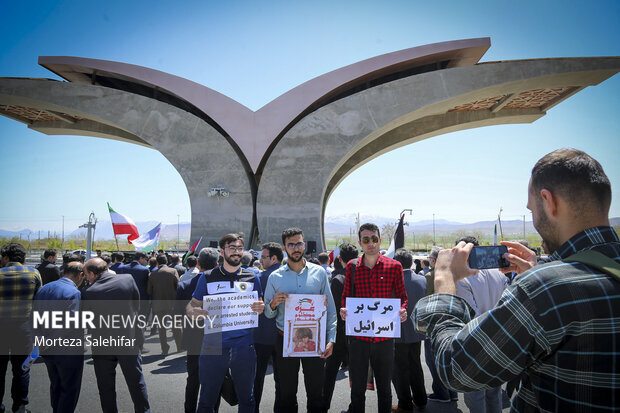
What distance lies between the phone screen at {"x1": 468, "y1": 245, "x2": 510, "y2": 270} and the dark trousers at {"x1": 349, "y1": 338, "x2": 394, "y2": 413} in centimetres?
270

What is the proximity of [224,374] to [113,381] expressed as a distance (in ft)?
5.54

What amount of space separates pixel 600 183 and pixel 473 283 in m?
3.22

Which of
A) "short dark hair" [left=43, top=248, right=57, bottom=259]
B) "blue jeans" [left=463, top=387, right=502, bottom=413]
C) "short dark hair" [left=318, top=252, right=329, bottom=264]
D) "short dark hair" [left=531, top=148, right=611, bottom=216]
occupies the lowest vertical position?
"blue jeans" [left=463, top=387, right=502, bottom=413]

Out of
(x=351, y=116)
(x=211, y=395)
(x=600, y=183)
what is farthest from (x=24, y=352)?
(x=351, y=116)

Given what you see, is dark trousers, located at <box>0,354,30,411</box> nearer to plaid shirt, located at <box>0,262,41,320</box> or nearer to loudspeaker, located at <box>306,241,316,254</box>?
plaid shirt, located at <box>0,262,41,320</box>

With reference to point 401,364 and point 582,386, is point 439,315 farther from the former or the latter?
point 401,364

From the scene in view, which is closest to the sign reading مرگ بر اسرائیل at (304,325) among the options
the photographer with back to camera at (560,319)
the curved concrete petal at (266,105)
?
the photographer with back to camera at (560,319)

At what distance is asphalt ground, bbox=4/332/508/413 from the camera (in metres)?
4.93

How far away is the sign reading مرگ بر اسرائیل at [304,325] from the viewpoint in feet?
12.9

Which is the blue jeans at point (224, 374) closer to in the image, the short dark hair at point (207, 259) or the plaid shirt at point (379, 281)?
the plaid shirt at point (379, 281)

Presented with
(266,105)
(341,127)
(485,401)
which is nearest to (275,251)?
(485,401)

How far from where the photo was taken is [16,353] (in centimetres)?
481

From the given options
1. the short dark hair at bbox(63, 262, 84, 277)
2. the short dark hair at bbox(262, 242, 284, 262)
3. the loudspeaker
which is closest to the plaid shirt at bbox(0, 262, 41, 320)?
the short dark hair at bbox(63, 262, 84, 277)

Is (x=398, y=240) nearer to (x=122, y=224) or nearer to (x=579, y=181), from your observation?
(x=579, y=181)
